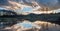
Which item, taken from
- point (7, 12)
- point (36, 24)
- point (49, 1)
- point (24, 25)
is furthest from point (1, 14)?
point (49, 1)

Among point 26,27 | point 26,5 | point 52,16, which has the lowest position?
point 26,27

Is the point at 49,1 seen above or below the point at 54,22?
above

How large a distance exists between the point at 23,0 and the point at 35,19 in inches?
9.7

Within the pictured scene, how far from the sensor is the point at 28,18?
63.7 inches

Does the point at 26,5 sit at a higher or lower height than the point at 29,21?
higher

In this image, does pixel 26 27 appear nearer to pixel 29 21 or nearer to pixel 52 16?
pixel 29 21

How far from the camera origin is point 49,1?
1.62 m

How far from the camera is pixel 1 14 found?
1613mm

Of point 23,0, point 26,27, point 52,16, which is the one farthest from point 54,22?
point 23,0

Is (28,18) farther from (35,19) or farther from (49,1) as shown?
(49,1)

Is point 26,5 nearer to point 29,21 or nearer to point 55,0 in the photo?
point 29,21

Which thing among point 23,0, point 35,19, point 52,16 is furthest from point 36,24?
point 23,0

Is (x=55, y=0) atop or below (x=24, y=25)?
atop

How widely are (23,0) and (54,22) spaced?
0.41m
